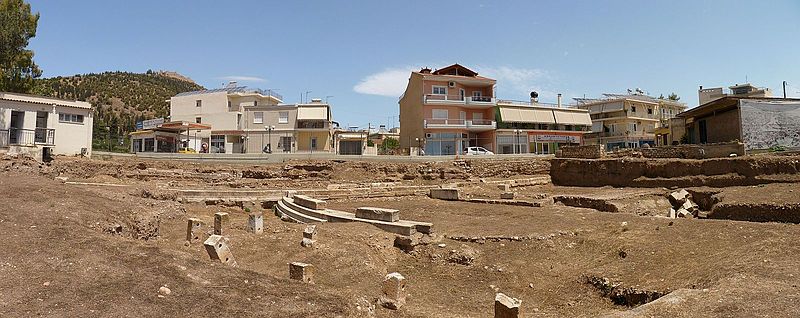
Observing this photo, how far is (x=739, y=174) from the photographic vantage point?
829 inches

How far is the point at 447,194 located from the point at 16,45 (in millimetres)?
28893

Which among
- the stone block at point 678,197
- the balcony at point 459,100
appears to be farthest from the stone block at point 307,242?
the balcony at point 459,100

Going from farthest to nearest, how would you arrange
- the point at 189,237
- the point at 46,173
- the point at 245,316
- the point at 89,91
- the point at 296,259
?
the point at 89,91 → the point at 46,173 → the point at 189,237 → the point at 296,259 → the point at 245,316

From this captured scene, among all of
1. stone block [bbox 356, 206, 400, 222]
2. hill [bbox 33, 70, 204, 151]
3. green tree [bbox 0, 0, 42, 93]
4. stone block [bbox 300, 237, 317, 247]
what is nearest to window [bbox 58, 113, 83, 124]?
green tree [bbox 0, 0, 42, 93]

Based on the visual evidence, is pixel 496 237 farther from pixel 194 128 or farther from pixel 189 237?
pixel 194 128

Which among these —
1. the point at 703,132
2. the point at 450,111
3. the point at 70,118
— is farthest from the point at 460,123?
the point at 70,118

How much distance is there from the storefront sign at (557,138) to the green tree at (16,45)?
134 ft

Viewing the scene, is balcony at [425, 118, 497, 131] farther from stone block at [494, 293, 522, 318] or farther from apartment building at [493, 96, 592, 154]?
stone block at [494, 293, 522, 318]

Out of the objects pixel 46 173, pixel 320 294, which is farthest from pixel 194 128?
pixel 320 294

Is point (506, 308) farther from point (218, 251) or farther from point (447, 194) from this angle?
point (447, 194)

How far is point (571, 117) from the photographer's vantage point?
48.0 metres

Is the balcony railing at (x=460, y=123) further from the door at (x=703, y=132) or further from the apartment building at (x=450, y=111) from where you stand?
the door at (x=703, y=132)

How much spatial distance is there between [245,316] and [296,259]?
4.43m

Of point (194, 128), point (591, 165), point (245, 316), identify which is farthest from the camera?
point (194, 128)
